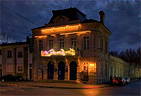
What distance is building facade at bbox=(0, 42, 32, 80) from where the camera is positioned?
138 ft

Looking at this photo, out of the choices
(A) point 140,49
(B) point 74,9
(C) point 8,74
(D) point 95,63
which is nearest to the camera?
(D) point 95,63

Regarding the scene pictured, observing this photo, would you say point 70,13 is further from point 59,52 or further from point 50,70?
point 50,70

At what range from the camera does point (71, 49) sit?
35062mm

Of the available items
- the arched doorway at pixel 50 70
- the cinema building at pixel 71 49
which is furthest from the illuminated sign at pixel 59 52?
the arched doorway at pixel 50 70

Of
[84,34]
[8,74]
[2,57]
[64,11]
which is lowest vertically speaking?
[8,74]

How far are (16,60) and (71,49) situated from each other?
1344 centimetres

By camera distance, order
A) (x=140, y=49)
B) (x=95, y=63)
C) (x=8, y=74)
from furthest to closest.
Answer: (x=140, y=49)
(x=8, y=74)
(x=95, y=63)

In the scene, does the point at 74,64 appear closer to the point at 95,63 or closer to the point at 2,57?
the point at 95,63

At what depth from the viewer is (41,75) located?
39.2 m

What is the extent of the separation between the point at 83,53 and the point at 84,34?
9.72 feet

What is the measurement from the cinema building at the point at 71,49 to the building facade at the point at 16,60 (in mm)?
2353

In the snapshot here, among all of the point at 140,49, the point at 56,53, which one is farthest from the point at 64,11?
the point at 140,49

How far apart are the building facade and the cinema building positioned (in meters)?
2.35

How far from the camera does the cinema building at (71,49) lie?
35.1m
